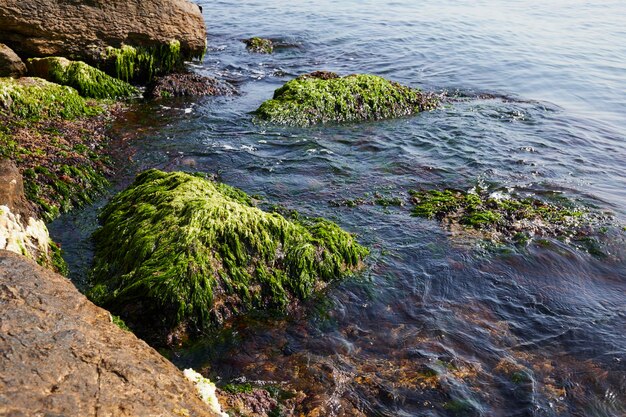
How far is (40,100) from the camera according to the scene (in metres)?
9.66

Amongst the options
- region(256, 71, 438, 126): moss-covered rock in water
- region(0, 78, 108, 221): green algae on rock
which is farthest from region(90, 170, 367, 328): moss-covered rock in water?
region(256, 71, 438, 126): moss-covered rock in water

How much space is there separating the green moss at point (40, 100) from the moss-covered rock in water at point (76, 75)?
55 cm

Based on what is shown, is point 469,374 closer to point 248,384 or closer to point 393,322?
point 393,322

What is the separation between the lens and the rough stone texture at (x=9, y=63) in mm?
10161

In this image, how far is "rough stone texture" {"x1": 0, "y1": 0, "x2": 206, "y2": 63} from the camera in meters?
10.9

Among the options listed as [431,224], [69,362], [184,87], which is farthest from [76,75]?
[69,362]

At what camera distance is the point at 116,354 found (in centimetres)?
340

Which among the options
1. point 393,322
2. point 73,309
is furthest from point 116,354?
point 393,322

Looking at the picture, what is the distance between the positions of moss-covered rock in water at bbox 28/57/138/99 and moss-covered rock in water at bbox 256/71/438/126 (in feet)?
10.5

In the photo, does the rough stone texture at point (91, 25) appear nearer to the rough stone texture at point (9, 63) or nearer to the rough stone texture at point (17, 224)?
the rough stone texture at point (9, 63)

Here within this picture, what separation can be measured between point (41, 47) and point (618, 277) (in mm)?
10981

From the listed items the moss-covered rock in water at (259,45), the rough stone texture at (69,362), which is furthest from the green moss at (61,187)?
the moss-covered rock in water at (259,45)

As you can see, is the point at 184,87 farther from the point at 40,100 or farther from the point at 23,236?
the point at 23,236

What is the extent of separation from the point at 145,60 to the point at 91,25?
133 cm
